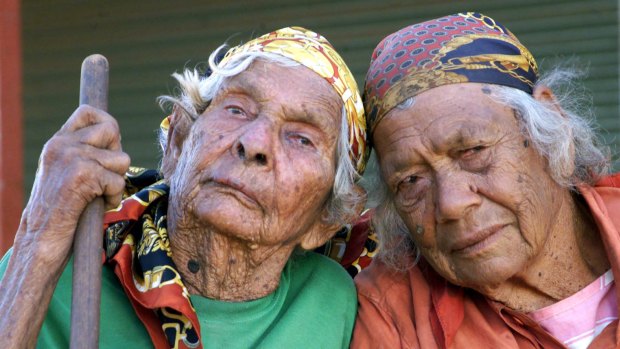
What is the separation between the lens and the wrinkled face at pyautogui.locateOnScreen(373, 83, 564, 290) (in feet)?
10.3

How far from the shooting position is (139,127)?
6.90m

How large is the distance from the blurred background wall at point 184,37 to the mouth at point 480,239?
119 inches

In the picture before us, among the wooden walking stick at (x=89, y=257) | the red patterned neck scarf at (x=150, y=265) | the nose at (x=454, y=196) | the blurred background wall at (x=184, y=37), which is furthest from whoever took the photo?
the blurred background wall at (x=184, y=37)

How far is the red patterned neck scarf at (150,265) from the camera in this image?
3018 mm

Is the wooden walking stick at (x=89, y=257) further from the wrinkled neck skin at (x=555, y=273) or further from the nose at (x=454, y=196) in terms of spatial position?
the wrinkled neck skin at (x=555, y=273)

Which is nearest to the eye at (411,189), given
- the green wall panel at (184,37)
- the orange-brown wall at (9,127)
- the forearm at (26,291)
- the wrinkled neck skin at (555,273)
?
the wrinkled neck skin at (555,273)

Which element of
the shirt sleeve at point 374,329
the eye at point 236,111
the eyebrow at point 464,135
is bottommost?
the shirt sleeve at point 374,329

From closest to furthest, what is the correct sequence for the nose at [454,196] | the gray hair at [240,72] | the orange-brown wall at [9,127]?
the nose at [454,196] < the gray hair at [240,72] < the orange-brown wall at [9,127]

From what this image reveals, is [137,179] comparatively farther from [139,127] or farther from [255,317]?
[139,127]

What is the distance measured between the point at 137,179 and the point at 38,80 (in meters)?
3.82

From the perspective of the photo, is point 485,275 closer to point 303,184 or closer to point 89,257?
point 303,184

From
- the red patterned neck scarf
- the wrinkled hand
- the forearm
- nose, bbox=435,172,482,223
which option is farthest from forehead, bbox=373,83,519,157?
the forearm

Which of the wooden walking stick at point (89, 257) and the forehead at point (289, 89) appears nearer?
the wooden walking stick at point (89, 257)

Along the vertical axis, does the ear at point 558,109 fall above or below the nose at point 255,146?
above
